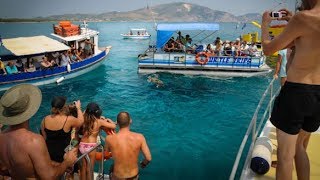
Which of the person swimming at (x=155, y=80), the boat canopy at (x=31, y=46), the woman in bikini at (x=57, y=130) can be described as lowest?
the person swimming at (x=155, y=80)

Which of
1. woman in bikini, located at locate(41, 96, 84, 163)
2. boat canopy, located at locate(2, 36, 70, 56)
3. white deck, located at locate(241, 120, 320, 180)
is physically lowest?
white deck, located at locate(241, 120, 320, 180)

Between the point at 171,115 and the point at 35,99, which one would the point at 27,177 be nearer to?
the point at 35,99

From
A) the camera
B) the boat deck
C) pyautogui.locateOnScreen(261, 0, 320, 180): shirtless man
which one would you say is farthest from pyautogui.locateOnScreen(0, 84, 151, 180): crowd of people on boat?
the camera

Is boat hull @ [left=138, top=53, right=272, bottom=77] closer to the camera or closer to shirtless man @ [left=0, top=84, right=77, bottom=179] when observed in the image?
the camera

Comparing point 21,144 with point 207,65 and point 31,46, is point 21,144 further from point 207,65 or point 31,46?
point 207,65

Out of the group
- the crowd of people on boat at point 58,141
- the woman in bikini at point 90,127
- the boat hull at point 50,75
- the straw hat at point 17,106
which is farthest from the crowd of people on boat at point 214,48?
the straw hat at point 17,106

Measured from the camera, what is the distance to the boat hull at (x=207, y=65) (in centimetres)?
2047

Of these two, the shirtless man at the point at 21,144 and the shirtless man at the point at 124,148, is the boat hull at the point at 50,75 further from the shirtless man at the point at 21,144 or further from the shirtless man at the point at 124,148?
the shirtless man at the point at 21,144

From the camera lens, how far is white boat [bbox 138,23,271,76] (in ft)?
66.9

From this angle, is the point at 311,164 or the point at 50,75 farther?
the point at 50,75

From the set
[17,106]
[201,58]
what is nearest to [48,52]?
[201,58]

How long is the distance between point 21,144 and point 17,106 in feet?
1.25

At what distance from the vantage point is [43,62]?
1881 centimetres

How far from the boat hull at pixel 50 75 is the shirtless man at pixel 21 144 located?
15684 mm
